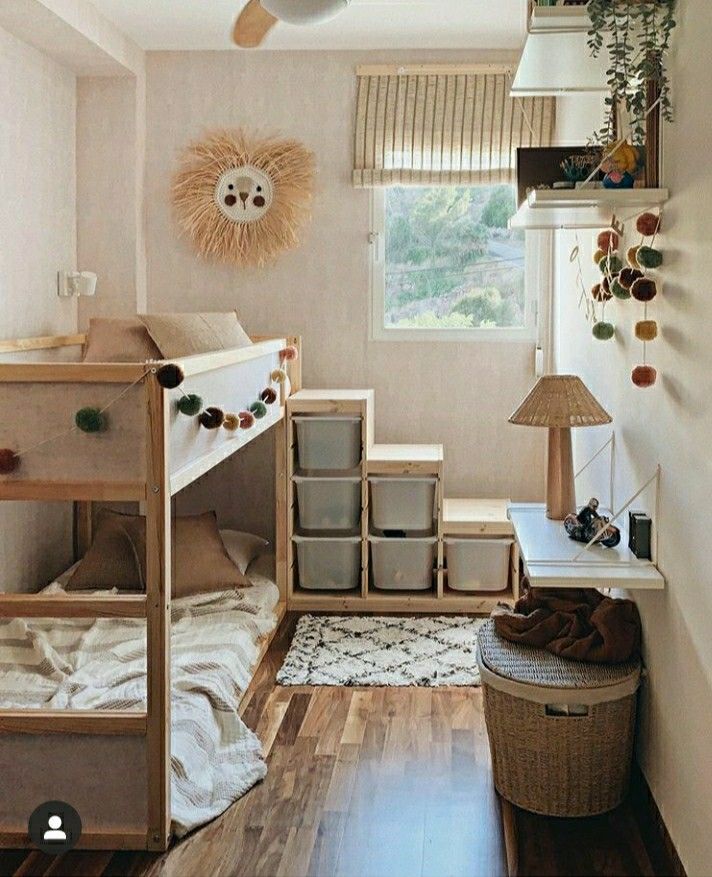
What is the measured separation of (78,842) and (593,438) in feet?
6.89

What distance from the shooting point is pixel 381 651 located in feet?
14.2

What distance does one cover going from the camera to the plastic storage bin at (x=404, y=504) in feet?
15.9

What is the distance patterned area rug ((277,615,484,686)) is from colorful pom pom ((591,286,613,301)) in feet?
4.72

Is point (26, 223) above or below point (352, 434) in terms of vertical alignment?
above

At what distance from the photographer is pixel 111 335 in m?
3.99

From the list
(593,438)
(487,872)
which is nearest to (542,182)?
(593,438)

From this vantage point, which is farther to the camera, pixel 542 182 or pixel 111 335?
pixel 111 335

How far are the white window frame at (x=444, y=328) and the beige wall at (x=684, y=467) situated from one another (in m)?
2.12

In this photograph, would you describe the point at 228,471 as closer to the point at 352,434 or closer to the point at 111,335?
the point at 352,434

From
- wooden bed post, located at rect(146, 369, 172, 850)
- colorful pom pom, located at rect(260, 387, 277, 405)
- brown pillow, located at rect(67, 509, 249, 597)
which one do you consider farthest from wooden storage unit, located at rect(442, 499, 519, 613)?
wooden bed post, located at rect(146, 369, 172, 850)

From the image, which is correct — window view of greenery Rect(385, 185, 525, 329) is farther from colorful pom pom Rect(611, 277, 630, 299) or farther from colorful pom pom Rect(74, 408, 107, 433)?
colorful pom pom Rect(74, 408, 107, 433)

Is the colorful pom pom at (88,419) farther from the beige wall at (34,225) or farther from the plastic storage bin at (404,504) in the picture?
the plastic storage bin at (404,504)

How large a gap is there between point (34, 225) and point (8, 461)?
7.20 ft

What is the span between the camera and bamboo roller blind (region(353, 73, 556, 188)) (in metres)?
5.05
